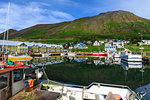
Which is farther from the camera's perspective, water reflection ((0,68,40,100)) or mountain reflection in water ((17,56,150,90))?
mountain reflection in water ((17,56,150,90))

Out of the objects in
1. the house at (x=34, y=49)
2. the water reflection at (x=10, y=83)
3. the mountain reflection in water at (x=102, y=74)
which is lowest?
the mountain reflection in water at (x=102, y=74)

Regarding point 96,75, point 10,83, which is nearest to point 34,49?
point 96,75

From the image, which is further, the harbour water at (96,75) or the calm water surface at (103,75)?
the calm water surface at (103,75)

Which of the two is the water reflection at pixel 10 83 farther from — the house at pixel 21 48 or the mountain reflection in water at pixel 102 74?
the house at pixel 21 48

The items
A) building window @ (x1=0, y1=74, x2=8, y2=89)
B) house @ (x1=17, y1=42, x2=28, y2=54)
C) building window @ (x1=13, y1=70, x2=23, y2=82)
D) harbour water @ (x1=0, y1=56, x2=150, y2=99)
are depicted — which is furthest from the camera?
house @ (x1=17, y1=42, x2=28, y2=54)

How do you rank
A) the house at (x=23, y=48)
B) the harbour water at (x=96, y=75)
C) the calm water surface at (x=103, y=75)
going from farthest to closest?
the house at (x=23, y=48) < the calm water surface at (x=103, y=75) < the harbour water at (x=96, y=75)

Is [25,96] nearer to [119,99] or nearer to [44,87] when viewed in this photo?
[44,87]

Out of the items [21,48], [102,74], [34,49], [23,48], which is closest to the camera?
[102,74]

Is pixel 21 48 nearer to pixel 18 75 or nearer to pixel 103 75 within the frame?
pixel 103 75

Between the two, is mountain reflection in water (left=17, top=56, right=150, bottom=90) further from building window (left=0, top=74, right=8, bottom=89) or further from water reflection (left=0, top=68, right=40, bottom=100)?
building window (left=0, top=74, right=8, bottom=89)

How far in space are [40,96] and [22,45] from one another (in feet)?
300

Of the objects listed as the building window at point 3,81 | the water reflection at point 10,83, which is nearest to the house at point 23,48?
the water reflection at point 10,83

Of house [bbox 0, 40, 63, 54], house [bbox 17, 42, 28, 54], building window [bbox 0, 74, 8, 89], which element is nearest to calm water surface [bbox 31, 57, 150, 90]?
building window [bbox 0, 74, 8, 89]

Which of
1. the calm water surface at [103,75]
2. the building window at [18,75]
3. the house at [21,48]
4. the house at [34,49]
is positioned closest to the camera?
the building window at [18,75]
